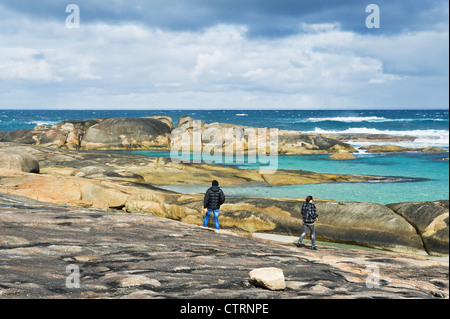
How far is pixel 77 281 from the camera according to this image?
692 centimetres

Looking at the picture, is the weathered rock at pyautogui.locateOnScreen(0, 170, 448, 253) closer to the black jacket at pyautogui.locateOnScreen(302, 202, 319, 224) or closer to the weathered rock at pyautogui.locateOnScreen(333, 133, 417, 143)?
the black jacket at pyautogui.locateOnScreen(302, 202, 319, 224)

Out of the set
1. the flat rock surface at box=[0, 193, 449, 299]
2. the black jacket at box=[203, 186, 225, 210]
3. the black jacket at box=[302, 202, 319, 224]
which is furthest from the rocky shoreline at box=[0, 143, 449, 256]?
the black jacket at box=[302, 202, 319, 224]

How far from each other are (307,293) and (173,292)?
7.83 feet

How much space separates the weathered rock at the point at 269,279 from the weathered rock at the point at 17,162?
19.6 m

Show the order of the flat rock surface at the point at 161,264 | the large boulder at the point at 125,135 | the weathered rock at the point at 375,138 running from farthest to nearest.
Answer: the weathered rock at the point at 375,138, the large boulder at the point at 125,135, the flat rock surface at the point at 161,264

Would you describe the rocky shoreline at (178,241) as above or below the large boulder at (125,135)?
below

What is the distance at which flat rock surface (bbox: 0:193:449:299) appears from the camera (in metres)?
6.85

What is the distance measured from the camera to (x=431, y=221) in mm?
15969

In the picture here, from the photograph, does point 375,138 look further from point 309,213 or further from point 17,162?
point 309,213

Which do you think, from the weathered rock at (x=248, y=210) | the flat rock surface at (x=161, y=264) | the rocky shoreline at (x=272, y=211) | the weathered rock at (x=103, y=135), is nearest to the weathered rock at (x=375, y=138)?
the weathered rock at (x=103, y=135)

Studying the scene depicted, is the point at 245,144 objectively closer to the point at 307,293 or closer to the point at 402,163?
the point at 402,163

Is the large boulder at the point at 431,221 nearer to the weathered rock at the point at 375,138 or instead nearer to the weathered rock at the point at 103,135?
the weathered rock at the point at 103,135

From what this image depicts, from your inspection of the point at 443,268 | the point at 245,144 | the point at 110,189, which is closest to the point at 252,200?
the point at 110,189

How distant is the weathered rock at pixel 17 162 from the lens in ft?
73.7
